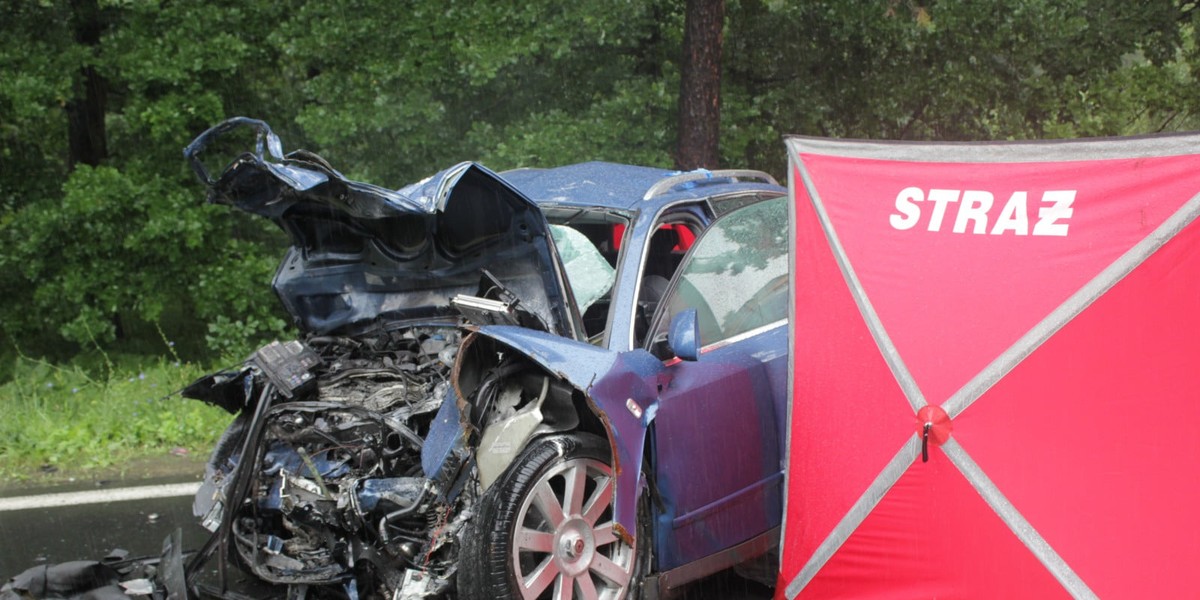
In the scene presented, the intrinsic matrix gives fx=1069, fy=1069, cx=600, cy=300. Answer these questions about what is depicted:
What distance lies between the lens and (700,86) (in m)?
10.5

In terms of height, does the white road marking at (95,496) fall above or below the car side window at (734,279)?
below

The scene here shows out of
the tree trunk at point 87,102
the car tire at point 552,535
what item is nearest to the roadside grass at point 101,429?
the car tire at point 552,535

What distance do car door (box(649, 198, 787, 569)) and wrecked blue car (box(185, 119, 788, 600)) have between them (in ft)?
0.03

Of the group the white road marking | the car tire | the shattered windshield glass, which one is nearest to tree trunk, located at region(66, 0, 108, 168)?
the white road marking

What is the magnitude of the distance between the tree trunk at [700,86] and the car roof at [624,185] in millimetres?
4418

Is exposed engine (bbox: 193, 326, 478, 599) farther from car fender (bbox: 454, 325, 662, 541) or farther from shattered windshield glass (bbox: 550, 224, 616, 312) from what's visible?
shattered windshield glass (bbox: 550, 224, 616, 312)

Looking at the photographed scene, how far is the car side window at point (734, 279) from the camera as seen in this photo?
15.7ft

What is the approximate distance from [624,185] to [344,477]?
207 cm

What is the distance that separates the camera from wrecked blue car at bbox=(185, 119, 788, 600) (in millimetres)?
4129

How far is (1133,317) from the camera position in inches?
132

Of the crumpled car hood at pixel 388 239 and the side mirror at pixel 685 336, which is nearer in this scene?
the side mirror at pixel 685 336

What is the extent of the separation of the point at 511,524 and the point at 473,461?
0.41m

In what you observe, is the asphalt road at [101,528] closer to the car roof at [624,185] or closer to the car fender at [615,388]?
the car fender at [615,388]

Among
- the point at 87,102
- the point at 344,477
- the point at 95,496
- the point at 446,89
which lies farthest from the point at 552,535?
the point at 87,102
